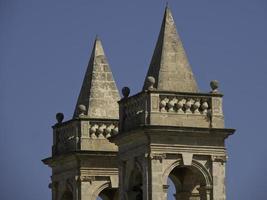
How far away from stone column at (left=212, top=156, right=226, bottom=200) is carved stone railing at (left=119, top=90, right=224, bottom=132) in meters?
1.06

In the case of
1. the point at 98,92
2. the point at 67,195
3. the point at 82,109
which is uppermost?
the point at 98,92

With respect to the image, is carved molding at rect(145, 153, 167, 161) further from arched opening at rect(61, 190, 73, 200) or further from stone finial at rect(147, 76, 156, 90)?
arched opening at rect(61, 190, 73, 200)

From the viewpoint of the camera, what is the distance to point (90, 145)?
5772cm

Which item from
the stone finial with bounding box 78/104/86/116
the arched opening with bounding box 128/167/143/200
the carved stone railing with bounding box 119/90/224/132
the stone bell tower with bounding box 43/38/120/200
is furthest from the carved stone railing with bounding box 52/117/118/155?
the carved stone railing with bounding box 119/90/224/132

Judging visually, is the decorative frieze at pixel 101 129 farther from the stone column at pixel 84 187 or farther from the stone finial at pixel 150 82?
the stone finial at pixel 150 82

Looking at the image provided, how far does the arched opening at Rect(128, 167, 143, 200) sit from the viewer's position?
53156 millimetres

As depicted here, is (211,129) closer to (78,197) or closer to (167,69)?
(167,69)

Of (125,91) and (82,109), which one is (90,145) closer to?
(82,109)

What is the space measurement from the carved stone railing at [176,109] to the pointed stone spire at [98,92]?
5305 mm

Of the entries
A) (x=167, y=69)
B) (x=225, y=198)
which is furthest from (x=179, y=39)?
(x=225, y=198)

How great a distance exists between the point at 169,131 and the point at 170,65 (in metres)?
2.34

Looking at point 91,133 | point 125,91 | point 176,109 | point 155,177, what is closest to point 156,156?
point 155,177

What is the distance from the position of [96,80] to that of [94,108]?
1.07 metres

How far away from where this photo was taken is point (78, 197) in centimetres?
5750
